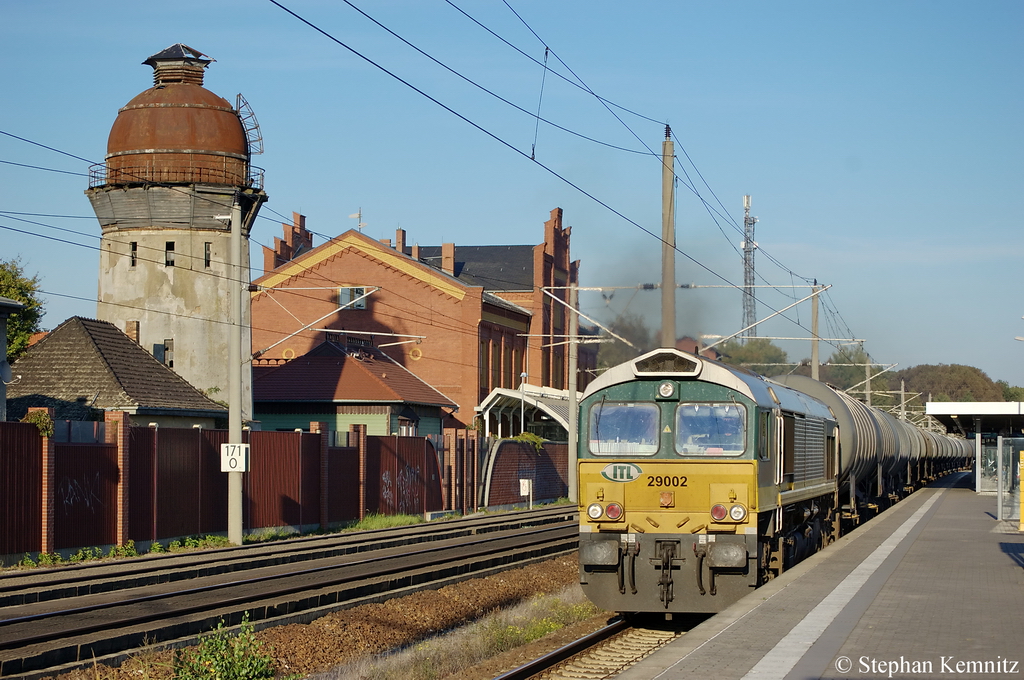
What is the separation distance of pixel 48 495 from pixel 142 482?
9.46ft

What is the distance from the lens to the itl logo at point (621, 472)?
46.8 ft

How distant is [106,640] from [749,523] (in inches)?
294

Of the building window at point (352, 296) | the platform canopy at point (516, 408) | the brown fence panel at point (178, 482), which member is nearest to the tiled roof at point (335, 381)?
the platform canopy at point (516, 408)

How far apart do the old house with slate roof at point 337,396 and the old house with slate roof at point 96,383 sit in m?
12.9

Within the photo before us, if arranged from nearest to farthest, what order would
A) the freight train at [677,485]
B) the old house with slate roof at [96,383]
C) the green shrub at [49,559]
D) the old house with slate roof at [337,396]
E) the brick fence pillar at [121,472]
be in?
the freight train at [677,485] → the green shrub at [49,559] → the brick fence pillar at [121,472] → the old house with slate roof at [96,383] → the old house with slate roof at [337,396]

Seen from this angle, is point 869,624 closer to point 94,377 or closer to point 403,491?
point 403,491

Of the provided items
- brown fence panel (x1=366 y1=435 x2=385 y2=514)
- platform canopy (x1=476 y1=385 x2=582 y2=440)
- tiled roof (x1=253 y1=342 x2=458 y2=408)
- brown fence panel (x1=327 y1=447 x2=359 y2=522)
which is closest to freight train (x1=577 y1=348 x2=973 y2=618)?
brown fence panel (x1=327 y1=447 x2=359 y2=522)

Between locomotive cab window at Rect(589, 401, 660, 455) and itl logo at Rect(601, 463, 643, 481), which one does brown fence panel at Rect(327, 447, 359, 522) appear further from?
itl logo at Rect(601, 463, 643, 481)

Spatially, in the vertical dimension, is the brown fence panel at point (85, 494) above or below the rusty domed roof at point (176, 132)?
below

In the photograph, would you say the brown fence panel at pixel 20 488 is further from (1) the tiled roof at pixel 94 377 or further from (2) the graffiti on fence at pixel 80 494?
(1) the tiled roof at pixel 94 377

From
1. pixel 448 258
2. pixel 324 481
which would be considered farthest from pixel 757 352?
pixel 324 481

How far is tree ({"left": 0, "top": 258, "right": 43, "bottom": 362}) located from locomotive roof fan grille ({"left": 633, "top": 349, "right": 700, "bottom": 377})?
39623mm

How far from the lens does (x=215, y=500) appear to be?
2827 cm

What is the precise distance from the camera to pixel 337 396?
4984 centimetres
